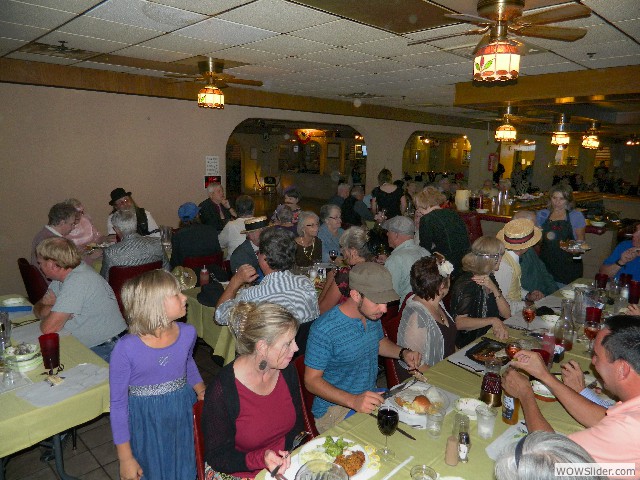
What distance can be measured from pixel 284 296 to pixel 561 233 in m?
3.97

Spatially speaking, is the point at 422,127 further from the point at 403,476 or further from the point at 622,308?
the point at 403,476

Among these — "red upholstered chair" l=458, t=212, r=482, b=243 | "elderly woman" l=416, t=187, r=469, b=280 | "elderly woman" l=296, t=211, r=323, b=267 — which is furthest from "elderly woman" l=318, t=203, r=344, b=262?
"red upholstered chair" l=458, t=212, r=482, b=243

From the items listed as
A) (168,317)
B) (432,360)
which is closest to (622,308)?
(432,360)

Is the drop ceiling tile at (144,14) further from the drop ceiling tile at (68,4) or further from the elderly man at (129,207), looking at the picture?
the elderly man at (129,207)

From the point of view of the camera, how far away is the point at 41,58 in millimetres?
5414

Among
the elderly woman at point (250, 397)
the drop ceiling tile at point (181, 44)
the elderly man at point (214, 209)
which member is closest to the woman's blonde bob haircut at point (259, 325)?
the elderly woman at point (250, 397)

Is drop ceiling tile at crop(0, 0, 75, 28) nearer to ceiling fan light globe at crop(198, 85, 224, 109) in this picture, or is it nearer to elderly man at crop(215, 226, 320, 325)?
ceiling fan light globe at crop(198, 85, 224, 109)

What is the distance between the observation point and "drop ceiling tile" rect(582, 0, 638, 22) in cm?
291

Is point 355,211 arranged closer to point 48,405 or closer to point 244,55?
point 244,55

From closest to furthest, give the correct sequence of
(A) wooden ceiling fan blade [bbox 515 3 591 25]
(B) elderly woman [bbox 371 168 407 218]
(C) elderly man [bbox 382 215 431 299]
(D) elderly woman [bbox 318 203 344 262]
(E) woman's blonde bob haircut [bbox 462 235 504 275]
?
1. (A) wooden ceiling fan blade [bbox 515 3 591 25]
2. (E) woman's blonde bob haircut [bbox 462 235 504 275]
3. (C) elderly man [bbox 382 215 431 299]
4. (D) elderly woman [bbox 318 203 344 262]
5. (B) elderly woman [bbox 371 168 407 218]

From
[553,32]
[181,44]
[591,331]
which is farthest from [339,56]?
[591,331]

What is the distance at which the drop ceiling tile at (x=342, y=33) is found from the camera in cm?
356

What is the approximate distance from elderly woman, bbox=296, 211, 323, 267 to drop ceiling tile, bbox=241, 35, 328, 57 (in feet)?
5.84

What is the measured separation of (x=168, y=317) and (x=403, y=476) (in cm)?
132
